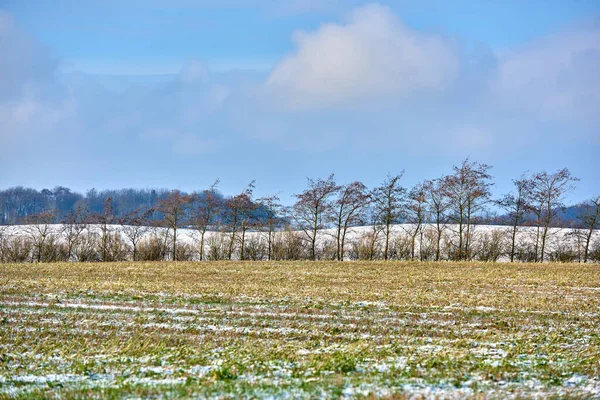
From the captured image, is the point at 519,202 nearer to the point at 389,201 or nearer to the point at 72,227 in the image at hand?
the point at 389,201

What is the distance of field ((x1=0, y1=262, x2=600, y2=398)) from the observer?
8.90 metres

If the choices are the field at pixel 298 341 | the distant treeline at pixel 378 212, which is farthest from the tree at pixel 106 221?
the field at pixel 298 341

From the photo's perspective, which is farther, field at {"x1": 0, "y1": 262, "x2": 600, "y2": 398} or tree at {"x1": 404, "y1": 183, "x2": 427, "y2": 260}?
tree at {"x1": 404, "y1": 183, "x2": 427, "y2": 260}

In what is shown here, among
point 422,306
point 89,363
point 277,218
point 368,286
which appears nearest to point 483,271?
point 368,286

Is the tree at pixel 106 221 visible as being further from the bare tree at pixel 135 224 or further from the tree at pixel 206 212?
the tree at pixel 206 212

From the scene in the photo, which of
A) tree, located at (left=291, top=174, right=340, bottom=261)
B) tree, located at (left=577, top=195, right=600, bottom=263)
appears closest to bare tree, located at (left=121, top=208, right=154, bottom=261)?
tree, located at (left=291, top=174, right=340, bottom=261)

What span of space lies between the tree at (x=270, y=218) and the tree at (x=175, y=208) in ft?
26.7

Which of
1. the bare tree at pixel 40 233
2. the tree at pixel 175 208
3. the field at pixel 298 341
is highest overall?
the tree at pixel 175 208

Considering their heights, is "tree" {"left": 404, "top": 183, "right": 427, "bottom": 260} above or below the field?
above

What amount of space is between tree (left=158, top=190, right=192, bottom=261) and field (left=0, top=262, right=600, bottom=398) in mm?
30568

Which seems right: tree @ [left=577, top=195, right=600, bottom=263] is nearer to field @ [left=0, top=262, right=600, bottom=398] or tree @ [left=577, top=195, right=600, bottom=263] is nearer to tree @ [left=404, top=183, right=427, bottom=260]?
tree @ [left=404, top=183, right=427, bottom=260]

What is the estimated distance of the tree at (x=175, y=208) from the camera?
56406 millimetres

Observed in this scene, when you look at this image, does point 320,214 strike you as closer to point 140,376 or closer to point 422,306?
point 422,306

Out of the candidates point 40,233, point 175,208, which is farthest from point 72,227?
point 175,208
